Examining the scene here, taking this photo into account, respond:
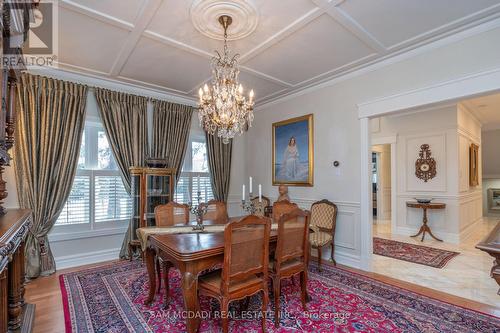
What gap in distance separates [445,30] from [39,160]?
519 cm

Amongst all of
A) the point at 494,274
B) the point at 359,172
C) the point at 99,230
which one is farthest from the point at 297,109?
the point at 99,230

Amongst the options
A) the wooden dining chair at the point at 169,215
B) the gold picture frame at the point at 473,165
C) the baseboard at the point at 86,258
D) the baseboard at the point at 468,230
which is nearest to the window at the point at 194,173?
the baseboard at the point at 86,258

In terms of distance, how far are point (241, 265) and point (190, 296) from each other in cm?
45

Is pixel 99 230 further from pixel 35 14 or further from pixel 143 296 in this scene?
pixel 35 14

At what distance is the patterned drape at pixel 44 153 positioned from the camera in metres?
3.31

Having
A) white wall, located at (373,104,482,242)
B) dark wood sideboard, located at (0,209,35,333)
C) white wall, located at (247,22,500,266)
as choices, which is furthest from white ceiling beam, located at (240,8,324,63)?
white wall, located at (373,104,482,242)

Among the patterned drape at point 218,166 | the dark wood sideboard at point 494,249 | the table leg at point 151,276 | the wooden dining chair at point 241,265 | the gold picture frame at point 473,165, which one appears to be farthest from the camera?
the gold picture frame at point 473,165

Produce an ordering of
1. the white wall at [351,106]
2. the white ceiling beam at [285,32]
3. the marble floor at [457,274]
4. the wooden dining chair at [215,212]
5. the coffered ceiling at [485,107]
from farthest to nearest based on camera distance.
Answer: the coffered ceiling at [485,107]
the wooden dining chair at [215,212]
the marble floor at [457,274]
the white wall at [351,106]
the white ceiling beam at [285,32]

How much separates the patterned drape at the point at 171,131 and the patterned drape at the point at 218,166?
555mm

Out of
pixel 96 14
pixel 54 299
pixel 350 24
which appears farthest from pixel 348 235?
pixel 96 14

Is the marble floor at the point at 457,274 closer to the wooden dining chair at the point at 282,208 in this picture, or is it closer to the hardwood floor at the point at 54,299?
the hardwood floor at the point at 54,299

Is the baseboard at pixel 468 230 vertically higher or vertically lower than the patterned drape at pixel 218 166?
lower

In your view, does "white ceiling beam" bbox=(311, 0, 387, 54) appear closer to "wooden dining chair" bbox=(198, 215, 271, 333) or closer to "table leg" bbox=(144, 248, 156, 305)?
"wooden dining chair" bbox=(198, 215, 271, 333)

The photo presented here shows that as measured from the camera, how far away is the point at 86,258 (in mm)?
3863
